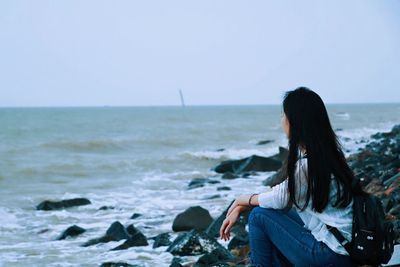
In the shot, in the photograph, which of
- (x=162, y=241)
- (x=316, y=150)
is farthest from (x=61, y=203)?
(x=316, y=150)

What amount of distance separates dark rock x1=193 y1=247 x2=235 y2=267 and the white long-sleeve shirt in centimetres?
299

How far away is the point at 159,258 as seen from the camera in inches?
280

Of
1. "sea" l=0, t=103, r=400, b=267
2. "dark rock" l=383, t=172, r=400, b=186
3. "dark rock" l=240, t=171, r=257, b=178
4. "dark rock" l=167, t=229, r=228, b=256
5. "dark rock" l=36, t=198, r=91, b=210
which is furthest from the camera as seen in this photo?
"dark rock" l=240, t=171, r=257, b=178

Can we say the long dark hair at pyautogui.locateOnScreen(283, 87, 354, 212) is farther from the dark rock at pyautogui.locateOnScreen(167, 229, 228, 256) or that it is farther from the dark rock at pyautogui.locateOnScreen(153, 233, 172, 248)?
the dark rock at pyautogui.locateOnScreen(153, 233, 172, 248)

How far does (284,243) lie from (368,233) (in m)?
0.63

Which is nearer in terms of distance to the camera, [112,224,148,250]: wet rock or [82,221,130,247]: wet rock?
[112,224,148,250]: wet rock

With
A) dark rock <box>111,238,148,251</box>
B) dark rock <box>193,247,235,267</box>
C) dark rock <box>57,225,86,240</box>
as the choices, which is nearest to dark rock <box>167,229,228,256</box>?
dark rock <box>193,247,235,267</box>

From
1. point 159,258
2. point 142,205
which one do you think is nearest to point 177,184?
point 142,205

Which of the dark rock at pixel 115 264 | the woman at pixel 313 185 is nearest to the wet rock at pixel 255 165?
the dark rock at pixel 115 264

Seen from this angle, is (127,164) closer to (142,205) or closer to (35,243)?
(142,205)

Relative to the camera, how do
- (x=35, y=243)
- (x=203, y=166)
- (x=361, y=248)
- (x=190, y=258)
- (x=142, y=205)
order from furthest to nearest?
(x=203, y=166), (x=142, y=205), (x=35, y=243), (x=190, y=258), (x=361, y=248)

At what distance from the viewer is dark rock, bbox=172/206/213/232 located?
902cm

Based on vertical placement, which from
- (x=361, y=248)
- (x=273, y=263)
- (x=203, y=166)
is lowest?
(x=203, y=166)

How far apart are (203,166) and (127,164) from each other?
3.30 metres
